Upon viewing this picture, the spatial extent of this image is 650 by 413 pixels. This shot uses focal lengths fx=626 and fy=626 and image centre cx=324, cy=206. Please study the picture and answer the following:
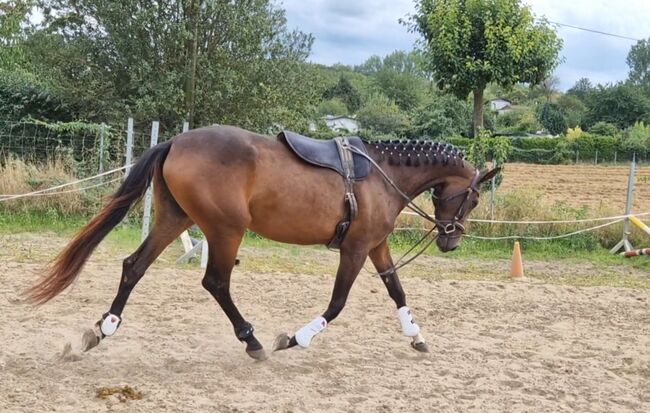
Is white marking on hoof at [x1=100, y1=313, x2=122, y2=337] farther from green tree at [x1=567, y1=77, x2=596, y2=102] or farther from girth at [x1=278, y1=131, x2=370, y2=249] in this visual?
green tree at [x1=567, y1=77, x2=596, y2=102]

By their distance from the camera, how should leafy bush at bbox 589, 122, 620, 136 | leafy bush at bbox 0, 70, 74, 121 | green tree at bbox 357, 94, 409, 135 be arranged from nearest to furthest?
leafy bush at bbox 0, 70, 74, 121
leafy bush at bbox 589, 122, 620, 136
green tree at bbox 357, 94, 409, 135

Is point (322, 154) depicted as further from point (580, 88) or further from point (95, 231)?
point (580, 88)

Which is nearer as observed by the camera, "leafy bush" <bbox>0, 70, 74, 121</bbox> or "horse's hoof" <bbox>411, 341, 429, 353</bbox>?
"horse's hoof" <bbox>411, 341, 429, 353</bbox>

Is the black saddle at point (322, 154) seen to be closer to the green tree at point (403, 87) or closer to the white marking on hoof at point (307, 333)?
the white marking on hoof at point (307, 333)

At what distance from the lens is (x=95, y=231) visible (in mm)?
4418

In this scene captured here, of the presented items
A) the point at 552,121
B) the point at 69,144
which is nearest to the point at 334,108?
the point at 552,121

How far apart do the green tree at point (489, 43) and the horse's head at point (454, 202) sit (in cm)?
780

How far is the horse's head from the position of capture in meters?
4.98

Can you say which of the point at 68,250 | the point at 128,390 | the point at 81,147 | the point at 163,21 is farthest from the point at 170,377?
the point at 163,21

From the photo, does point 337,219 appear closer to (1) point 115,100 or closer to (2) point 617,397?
(2) point 617,397

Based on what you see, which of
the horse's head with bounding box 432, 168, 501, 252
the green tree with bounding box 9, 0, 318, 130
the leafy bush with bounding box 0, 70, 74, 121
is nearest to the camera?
the horse's head with bounding box 432, 168, 501, 252

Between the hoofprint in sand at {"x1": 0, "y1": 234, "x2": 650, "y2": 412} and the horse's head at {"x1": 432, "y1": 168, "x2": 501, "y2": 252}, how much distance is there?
2.92 feet

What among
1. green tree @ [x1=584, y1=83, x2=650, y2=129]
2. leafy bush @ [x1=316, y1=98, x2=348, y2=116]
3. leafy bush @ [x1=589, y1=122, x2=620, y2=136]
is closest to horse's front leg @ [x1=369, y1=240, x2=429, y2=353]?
leafy bush @ [x1=589, y1=122, x2=620, y2=136]

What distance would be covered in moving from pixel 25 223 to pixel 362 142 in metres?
7.35
